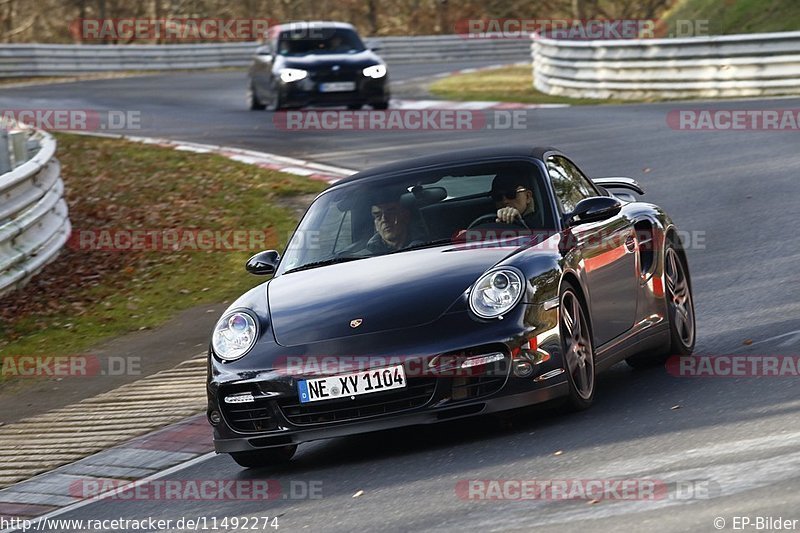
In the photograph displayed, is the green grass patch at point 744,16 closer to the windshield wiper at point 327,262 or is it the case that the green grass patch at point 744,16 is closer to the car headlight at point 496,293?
the windshield wiper at point 327,262

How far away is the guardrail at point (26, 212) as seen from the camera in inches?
520

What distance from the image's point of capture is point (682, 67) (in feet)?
83.2

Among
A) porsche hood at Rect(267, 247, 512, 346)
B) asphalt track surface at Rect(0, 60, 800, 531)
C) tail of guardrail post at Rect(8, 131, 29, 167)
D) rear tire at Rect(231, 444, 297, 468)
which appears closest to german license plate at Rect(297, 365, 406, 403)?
porsche hood at Rect(267, 247, 512, 346)

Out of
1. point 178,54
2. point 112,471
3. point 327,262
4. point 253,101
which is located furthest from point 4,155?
point 178,54

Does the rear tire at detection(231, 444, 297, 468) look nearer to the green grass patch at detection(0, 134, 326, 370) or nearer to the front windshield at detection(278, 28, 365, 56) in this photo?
the green grass patch at detection(0, 134, 326, 370)

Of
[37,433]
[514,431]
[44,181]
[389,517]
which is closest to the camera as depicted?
[389,517]

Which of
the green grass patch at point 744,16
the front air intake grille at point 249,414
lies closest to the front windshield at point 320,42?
the green grass patch at point 744,16

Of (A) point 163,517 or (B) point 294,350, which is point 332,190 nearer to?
(B) point 294,350

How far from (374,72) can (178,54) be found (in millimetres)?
18126

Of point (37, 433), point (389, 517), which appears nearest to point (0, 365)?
point (37, 433)

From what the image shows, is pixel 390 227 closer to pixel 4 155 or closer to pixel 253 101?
pixel 4 155

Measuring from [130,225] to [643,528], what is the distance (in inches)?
461

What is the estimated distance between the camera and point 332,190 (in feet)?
28.2

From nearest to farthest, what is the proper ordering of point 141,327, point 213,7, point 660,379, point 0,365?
point 660,379 → point 0,365 → point 141,327 → point 213,7
